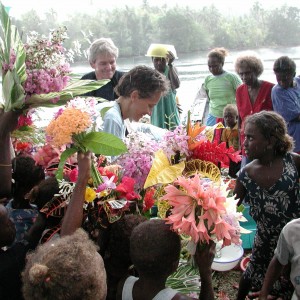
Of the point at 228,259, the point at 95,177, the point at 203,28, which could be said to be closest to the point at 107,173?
the point at 95,177

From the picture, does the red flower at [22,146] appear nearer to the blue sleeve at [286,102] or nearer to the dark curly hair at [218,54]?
the blue sleeve at [286,102]

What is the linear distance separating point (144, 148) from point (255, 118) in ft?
2.55

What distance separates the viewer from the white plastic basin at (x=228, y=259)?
8.58 ft

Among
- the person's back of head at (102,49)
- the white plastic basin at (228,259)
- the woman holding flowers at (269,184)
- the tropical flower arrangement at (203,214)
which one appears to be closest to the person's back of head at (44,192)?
the tropical flower arrangement at (203,214)

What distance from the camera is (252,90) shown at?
393 centimetres

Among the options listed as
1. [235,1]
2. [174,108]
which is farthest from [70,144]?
[235,1]

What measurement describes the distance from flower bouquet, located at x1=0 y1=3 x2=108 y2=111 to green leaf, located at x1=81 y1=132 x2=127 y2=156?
9.0 inches

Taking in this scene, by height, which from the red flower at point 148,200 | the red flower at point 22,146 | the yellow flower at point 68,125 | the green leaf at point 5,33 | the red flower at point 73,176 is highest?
the green leaf at point 5,33

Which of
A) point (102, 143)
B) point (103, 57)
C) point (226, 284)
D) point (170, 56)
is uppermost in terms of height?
point (103, 57)

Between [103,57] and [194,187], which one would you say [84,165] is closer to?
[194,187]

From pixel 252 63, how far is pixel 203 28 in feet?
6.23

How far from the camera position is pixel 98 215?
1.69 meters

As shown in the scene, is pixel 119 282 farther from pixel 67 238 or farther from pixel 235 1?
pixel 235 1

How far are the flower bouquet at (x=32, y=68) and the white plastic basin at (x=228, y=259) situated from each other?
155 cm
